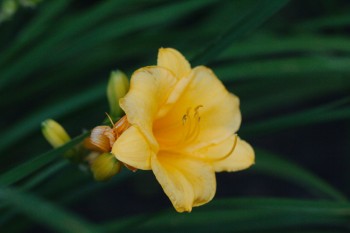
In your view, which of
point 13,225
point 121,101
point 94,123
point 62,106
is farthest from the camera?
point 94,123

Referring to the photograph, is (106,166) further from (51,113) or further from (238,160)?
(51,113)

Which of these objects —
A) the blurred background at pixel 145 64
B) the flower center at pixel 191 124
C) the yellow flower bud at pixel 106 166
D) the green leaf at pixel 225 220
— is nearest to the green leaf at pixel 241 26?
the blurred background at pixel 145 64

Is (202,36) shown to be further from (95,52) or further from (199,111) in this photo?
(199,111)

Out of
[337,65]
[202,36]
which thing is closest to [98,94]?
[202,36]

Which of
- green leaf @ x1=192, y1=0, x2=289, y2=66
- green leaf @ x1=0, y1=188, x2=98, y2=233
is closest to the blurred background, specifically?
green leaf @ x1=192, y1=0, x2=289, y2=66

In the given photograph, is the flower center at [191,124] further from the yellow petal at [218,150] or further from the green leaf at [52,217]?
the green leaf at [52,217]
